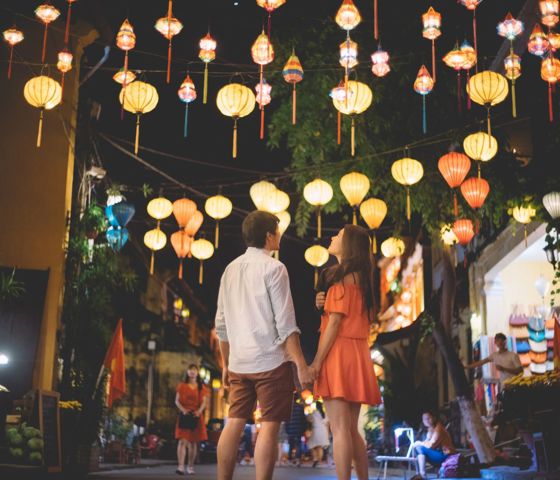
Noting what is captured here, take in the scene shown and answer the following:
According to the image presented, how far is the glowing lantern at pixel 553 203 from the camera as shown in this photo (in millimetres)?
12578

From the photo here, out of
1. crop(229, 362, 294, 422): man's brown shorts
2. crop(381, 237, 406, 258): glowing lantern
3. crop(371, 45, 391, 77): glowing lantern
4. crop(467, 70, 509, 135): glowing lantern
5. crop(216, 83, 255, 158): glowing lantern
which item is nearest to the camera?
crop(229, 362, 294, 422): man's brown shorts

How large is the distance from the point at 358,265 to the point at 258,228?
821 millimetres

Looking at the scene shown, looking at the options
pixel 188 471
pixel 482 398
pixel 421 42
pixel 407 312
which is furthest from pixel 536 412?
pixel 407 312

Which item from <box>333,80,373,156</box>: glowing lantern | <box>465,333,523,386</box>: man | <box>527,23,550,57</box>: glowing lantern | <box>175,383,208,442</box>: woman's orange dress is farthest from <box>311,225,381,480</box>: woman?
<box>175,383,208,442</box>: woman's orange dress

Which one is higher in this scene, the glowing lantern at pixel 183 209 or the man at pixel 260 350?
the glowing lantern at pixel 183 209

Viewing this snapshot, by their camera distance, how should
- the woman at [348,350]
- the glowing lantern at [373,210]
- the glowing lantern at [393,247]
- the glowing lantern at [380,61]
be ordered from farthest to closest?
the glowing lantern at [393,247] < the glowing lantern at [373,210] < the glowing lantern at [380,61] < the woman at [348,350]

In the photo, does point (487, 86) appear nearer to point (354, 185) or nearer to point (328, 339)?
point (354, 185)

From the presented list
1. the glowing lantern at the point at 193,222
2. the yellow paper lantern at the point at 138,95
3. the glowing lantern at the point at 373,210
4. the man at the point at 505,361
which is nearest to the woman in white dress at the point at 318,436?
the glowing lantern at the point at 193,222

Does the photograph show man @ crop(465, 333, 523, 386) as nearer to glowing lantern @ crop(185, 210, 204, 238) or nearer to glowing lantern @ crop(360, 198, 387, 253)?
glowing lantern @ crop(360, 198, 387, 253)

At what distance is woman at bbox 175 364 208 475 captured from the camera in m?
14.5

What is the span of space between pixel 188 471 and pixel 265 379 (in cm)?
944

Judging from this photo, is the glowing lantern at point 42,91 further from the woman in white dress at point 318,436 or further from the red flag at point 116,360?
the woman in white dress at point 318,436

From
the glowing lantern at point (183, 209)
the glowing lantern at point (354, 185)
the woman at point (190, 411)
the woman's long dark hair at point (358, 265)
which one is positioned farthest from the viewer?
the glowing lantern at point (183, 209)

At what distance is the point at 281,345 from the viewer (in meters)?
5.53
